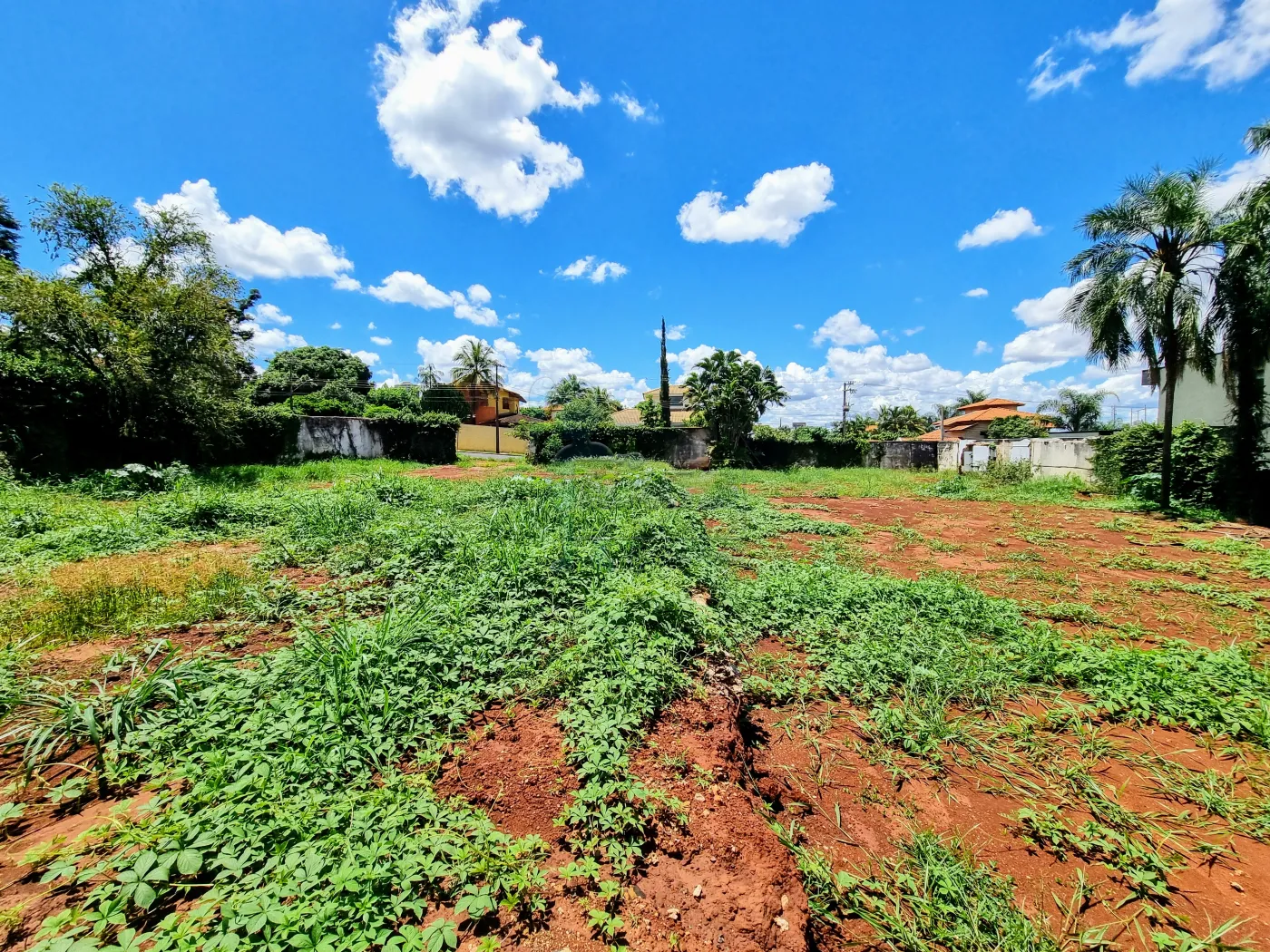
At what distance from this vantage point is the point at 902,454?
82.5 ft

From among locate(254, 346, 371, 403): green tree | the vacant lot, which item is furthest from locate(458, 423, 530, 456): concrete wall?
the vacant lot

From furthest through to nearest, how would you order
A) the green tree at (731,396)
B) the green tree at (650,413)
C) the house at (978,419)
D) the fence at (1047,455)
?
the house at (978,419), the green tree at (650,413), the green tree at (731,396), the fence at (1047,455)

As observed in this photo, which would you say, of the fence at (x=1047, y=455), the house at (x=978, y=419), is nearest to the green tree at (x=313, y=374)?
the fence at (x=1047, y=455)

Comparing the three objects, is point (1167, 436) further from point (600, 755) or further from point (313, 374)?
point (313, 374)

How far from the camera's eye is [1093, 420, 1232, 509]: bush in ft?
35.3

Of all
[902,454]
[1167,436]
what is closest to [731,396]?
[902,454]

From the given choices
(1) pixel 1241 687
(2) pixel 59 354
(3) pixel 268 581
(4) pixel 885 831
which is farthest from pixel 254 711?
(2) pixel 59 354

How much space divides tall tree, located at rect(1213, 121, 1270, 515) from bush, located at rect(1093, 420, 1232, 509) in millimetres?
311

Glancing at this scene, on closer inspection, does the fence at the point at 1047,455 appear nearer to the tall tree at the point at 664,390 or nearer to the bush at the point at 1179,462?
the bush at the point at 1179,462

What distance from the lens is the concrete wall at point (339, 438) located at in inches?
629

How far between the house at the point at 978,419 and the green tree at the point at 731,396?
19683 millimetres

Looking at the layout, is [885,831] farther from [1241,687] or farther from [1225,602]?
[1225,602]

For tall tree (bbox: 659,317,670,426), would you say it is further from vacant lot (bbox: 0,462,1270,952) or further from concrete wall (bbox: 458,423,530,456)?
vacant lot (bbox: 0,462,1270,952)

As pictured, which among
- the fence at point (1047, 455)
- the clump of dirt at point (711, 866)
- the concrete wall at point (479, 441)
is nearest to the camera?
the clump of dirt at point (711, 866)
